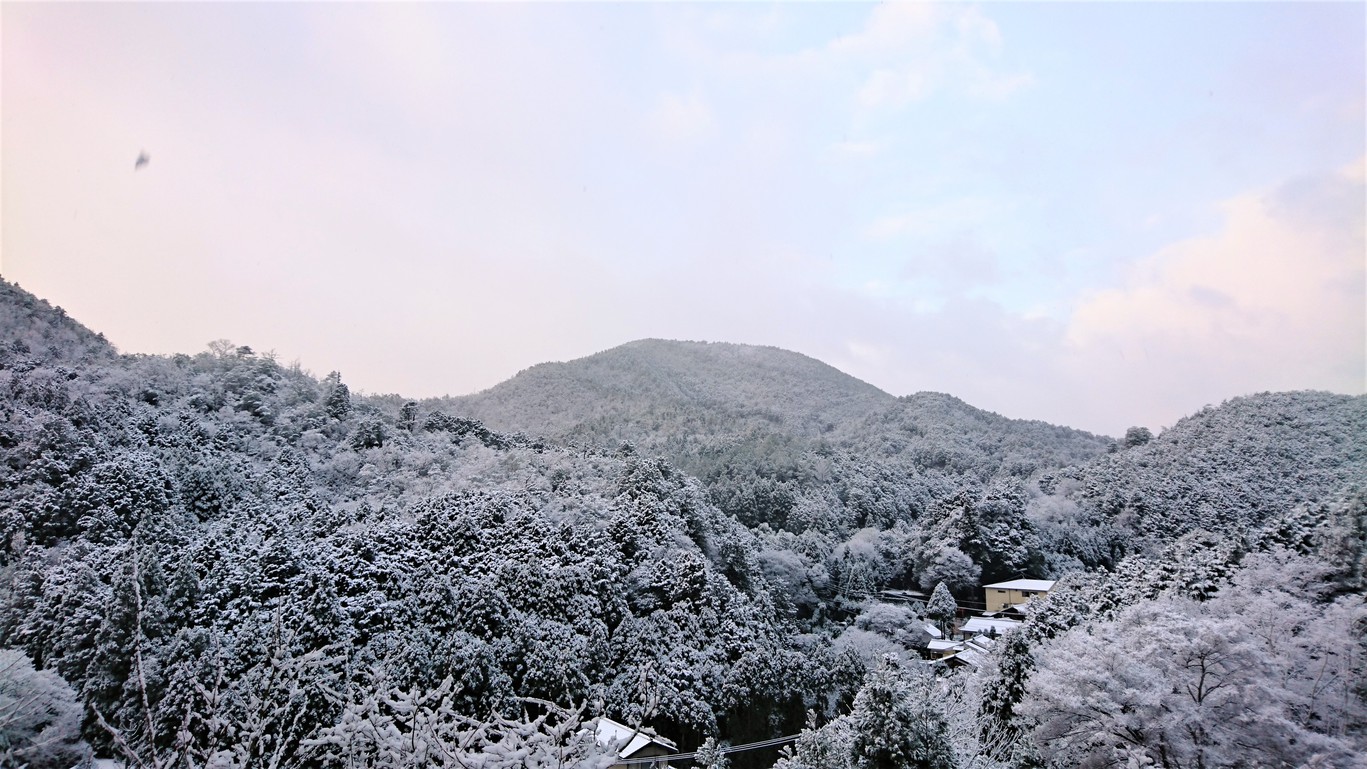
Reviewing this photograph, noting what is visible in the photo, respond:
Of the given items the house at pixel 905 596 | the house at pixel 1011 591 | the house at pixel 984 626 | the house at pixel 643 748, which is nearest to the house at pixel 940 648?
the house at pixel 984 626

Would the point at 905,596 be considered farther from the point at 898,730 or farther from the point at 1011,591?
the point at 898,730

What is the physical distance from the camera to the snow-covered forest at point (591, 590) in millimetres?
10570

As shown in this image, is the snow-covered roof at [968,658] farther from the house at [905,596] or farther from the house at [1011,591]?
the house at [905,596]

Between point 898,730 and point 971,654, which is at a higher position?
point 898,730

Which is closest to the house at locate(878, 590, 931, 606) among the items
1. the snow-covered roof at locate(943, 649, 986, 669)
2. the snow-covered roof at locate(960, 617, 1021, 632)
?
the snow-covered roof at locate(960, 617, 1021, 632)

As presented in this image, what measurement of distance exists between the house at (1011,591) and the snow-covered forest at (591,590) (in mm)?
1173

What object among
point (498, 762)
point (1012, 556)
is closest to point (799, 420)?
point (1012, 556)

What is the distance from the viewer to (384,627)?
16078mm

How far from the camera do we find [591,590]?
20.0 metres

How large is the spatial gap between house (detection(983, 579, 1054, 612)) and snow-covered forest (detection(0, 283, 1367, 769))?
1.17m

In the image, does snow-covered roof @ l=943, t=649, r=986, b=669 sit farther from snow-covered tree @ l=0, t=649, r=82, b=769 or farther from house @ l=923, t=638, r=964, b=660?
snow-covered tree @ l=0, t=649, r=82, b=769

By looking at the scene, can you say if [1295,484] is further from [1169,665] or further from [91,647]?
[91,647]

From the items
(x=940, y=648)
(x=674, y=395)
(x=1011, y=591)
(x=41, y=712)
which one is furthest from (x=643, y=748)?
(x=674, y=395)

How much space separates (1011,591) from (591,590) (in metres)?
17.7
